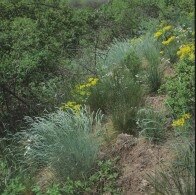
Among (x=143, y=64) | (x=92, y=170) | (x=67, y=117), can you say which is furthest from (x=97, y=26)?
(x=92, y=170)

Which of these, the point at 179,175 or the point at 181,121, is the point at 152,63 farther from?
the point at 179,175

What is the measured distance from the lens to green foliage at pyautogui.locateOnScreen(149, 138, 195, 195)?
395cm

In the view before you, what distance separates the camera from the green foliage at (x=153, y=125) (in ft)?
17.1

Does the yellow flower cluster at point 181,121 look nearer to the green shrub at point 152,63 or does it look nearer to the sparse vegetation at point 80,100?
the sparse vegetation at point 80,100

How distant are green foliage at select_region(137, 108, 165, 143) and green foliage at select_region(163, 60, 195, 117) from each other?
19cm

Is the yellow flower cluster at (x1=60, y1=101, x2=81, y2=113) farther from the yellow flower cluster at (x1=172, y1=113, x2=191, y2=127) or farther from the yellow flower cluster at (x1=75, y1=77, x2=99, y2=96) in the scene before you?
the yellow flower cluster at (x1=172, y1=113, x2=191, y2=127)

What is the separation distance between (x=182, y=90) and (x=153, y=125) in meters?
0.51

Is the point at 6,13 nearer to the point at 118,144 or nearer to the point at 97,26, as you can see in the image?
the point at 97,26

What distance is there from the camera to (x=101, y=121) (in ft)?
19.7

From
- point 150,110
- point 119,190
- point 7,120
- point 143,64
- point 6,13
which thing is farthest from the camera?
point 6,13

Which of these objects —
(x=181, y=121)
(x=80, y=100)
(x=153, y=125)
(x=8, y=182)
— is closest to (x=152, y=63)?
(x=80, y=100)

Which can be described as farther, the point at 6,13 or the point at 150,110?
the point at 6,13

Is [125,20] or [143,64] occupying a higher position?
[125,20]

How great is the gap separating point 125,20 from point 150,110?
20.7 feet
